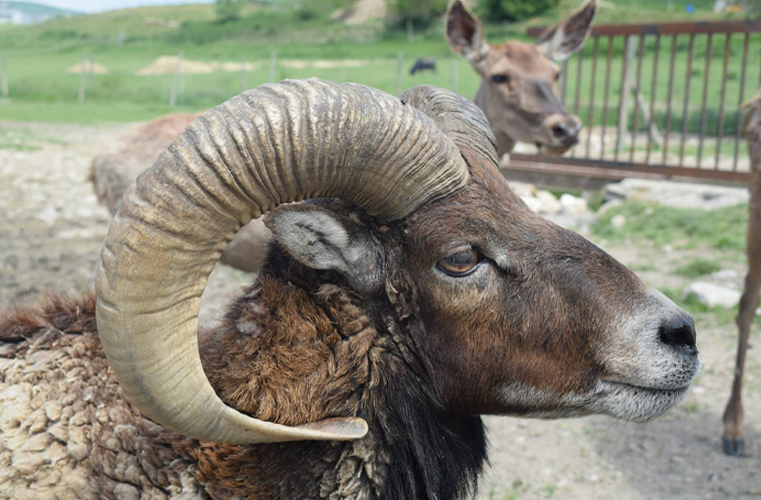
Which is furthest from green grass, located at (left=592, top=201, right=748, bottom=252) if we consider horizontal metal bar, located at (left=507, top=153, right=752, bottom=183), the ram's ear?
the ram's ear

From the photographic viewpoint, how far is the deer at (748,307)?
18.2 ft

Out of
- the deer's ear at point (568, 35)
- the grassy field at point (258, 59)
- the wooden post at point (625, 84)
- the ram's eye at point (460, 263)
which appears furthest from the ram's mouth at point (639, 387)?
the wooden post at point (625, 84)

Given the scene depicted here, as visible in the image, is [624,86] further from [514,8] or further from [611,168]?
[514,8]

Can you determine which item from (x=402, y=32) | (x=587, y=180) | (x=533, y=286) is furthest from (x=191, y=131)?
(x=402, y=32)

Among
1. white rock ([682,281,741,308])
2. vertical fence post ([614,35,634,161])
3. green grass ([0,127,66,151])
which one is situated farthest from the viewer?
green grass ([0,127,66,151])

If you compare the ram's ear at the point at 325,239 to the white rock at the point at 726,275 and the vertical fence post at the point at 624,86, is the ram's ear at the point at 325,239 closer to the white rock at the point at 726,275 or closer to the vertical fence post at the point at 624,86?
the white rock at the point at 726,275

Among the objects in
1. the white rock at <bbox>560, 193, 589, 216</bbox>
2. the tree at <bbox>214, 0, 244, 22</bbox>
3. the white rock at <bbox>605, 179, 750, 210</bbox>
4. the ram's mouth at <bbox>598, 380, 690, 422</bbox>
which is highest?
the ram's mouth at <bbox>598, 380, 690, 422</bbox>

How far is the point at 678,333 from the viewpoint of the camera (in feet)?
8.69

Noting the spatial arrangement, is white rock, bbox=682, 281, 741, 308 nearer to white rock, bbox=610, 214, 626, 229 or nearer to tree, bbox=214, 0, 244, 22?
white rock, bbox=610, 214, 626, 229

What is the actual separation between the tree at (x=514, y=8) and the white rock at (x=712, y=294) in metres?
57.8

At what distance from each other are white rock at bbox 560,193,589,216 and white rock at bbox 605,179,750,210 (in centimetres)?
48

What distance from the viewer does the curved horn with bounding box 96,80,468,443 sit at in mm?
2084

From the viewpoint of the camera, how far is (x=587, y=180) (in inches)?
547

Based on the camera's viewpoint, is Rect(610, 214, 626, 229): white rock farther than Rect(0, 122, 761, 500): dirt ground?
Yes
